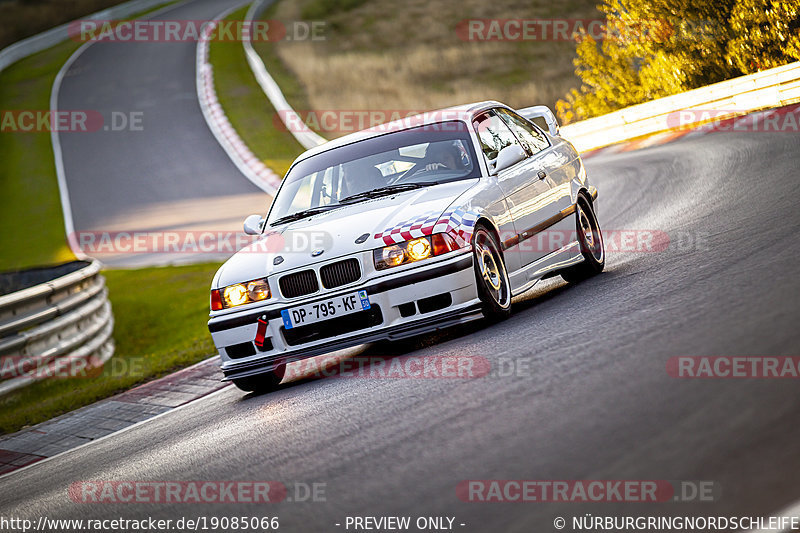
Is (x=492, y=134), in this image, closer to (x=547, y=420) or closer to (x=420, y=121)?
(x=420, y=121)

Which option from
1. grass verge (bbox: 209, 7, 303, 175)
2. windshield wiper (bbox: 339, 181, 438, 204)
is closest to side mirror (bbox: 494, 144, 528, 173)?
windshield wiper (bbox: 339, 181, 438, 204)

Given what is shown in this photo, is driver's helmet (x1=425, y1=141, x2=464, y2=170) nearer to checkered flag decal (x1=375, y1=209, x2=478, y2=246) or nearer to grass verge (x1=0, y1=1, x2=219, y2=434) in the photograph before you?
checkered flag decal (x1=375, y1=209, x2=478, y2=246)

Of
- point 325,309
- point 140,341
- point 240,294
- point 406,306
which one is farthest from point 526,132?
point 140,341

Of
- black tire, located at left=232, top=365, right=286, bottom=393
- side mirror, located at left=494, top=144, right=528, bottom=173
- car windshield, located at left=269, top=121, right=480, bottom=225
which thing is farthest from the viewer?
car windshield, located at left=269, top=121, right=480, bottom=225

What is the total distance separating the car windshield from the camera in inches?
307

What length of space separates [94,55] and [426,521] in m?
41.4

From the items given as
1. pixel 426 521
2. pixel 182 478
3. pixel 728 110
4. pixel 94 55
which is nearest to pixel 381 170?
pixel 182 478

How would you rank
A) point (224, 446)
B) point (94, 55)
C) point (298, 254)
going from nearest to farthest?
point (224, 446) < point (298, 254) < point (94, 55)

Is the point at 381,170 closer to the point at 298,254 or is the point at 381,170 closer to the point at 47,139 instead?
the point at 298,254

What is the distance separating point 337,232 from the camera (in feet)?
23.2

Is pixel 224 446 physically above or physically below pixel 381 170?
below

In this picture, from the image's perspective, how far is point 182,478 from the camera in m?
5.30

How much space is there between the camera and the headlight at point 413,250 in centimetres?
669

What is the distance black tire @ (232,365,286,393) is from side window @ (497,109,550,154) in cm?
285
